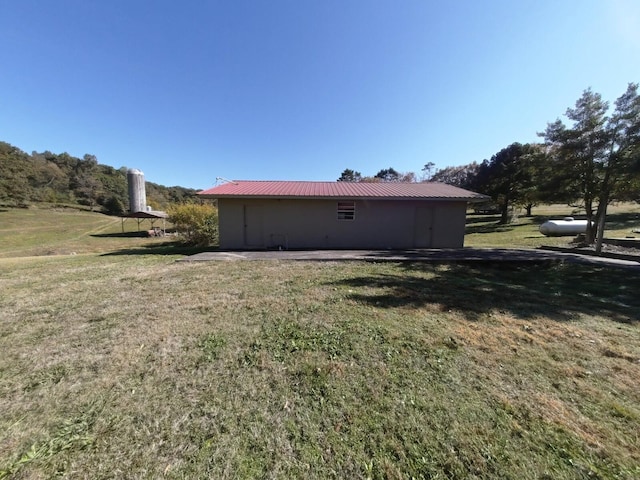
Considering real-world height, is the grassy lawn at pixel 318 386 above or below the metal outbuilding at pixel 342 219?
below

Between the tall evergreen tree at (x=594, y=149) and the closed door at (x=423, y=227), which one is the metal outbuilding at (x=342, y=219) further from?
the tall evergreen tree at (x=594, y=149)

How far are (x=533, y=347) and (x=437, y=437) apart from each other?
7.21ft

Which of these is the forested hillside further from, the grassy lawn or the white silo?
the grassy lawn

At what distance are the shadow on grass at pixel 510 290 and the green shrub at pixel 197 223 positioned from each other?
12.5 meters

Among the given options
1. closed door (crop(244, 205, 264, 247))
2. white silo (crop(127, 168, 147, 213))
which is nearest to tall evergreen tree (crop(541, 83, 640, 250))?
closed door (crop(244, 205, 264, 247))

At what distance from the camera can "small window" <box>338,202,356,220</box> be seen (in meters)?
11.6

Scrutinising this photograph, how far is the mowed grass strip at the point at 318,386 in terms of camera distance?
1.83m

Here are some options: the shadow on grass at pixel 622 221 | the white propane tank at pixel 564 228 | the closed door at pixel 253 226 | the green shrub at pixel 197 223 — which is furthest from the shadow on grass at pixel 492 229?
the green shrub at pixel 197 223

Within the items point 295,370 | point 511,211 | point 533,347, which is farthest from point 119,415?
point 511,211

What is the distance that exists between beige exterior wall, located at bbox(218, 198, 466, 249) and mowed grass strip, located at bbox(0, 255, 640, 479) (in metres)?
6.36

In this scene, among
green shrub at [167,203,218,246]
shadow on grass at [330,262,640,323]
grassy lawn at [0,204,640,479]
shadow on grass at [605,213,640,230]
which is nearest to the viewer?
grassy lawn at [0,204,640,479]

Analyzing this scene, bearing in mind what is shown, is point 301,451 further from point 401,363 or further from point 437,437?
point 401,363

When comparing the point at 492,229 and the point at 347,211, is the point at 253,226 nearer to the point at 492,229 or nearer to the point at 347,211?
the point at 347,211

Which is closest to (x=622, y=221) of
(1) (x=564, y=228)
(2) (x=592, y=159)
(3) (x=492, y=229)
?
(3) (x=492, y=229)
